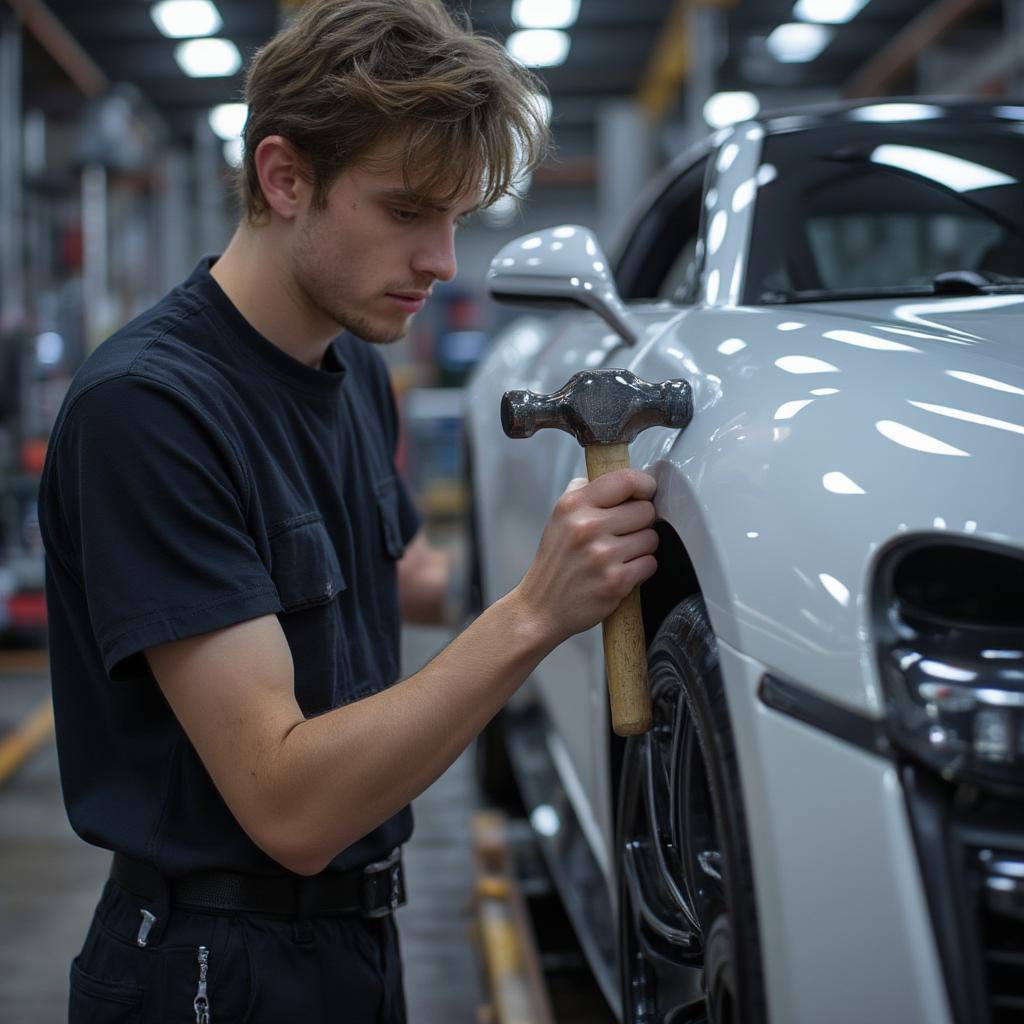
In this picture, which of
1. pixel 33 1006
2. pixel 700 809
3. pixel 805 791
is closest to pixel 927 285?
pixel 700 809

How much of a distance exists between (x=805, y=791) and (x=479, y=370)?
2487 mm

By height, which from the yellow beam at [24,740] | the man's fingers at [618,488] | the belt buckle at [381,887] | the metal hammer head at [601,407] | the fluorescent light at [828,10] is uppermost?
the fluorescent light at [828,10]

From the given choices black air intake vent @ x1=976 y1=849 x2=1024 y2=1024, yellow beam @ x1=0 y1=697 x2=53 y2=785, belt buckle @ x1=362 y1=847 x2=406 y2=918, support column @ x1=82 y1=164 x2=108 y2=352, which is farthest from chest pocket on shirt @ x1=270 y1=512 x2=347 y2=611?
support column @ x1=82 y1=164 x2=108 y2=352

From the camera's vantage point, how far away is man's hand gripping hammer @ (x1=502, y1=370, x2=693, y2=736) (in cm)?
117

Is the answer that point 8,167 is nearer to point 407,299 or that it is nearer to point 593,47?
point 407,299

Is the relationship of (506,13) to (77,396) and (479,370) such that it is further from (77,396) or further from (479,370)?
(77,396)

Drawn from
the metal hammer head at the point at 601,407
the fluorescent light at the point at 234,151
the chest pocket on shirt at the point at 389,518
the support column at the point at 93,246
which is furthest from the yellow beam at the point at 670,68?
the metal hammer head at the point at 601,407

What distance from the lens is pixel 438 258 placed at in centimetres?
141

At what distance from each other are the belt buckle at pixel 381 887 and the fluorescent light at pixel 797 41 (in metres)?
11.7

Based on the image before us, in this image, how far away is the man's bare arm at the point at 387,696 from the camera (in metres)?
1.14

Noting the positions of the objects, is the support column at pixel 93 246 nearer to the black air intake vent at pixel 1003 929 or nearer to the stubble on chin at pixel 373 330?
the stubble on chin at pixel 373 330

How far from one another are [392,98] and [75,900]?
2.23 meters

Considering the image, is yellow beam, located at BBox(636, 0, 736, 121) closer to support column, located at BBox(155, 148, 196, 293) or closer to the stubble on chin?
support column, located at BBox(155, 148, 196, 293)

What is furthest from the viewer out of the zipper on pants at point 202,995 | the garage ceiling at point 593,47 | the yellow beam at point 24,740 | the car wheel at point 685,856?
the garage ceiling at point 593,47
